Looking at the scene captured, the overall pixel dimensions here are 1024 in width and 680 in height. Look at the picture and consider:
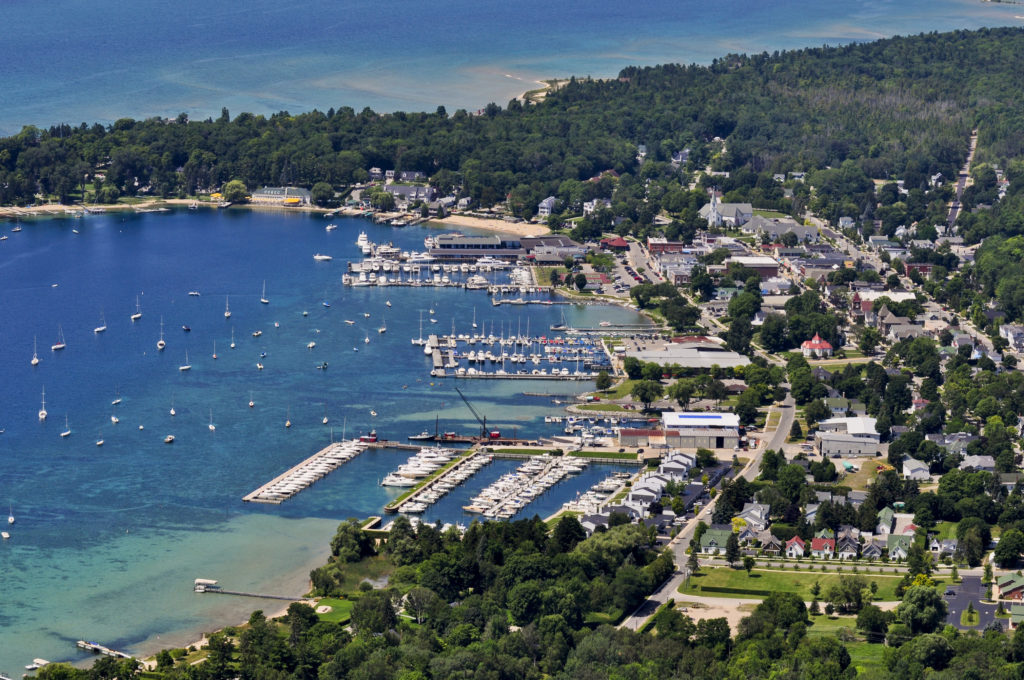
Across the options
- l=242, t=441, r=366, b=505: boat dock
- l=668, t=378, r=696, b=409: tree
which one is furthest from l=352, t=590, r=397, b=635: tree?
l=668, t=378, r=696, b=409: tree

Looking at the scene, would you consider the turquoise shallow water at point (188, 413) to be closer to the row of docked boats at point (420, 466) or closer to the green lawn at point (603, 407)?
the row of docked boats at point (420, 466)

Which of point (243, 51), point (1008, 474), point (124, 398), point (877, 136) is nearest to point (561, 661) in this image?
point (1008, 474)

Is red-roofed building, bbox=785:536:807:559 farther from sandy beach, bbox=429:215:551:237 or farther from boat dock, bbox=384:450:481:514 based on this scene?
sandy beach, bbox=429:215:551:237

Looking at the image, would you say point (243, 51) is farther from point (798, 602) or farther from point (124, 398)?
point (798, 602)

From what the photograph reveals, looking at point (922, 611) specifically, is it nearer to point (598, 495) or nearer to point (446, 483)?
point (598, 495)

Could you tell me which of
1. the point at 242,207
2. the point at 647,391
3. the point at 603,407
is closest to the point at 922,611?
the point at 647,391

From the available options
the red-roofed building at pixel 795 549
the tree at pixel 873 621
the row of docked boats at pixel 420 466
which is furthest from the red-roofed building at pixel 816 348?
the tree at pixel 873 621
